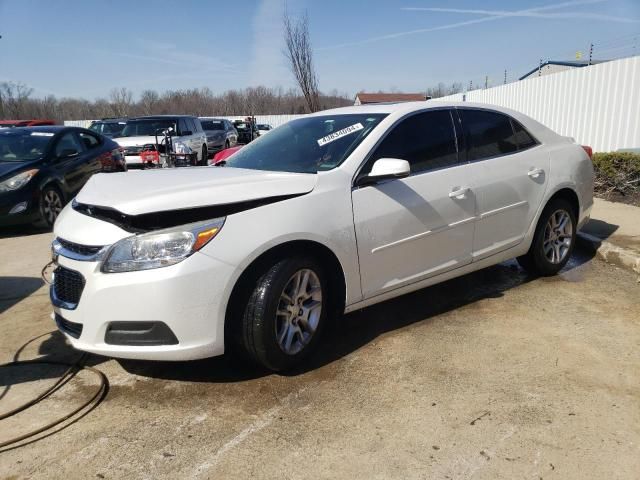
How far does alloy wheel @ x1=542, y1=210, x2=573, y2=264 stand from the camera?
4969 mm

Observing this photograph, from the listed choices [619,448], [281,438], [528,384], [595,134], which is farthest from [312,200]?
[595,134]

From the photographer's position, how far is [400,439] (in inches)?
103

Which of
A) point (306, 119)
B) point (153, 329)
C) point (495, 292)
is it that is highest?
point (306, 119)

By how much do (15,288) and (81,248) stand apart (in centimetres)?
275

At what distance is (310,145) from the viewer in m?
3.97

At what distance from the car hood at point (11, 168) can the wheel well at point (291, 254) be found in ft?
19.9

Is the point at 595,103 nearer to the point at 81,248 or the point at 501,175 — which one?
the point at 501,175

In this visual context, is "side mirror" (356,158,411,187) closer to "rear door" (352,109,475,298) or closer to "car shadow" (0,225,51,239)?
"rear door" (352,109,475,298)

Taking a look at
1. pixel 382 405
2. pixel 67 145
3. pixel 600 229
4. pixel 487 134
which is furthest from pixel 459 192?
pixel 67 145

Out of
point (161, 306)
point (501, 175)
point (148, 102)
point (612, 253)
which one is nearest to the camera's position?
point (161, 306)

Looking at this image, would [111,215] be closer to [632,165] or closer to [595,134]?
[632,165]

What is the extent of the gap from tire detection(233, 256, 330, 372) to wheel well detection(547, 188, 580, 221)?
269cm

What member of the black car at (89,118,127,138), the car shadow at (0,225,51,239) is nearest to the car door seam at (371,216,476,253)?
the car shadow at (0,225,51,239)

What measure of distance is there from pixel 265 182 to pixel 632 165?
290 inches
